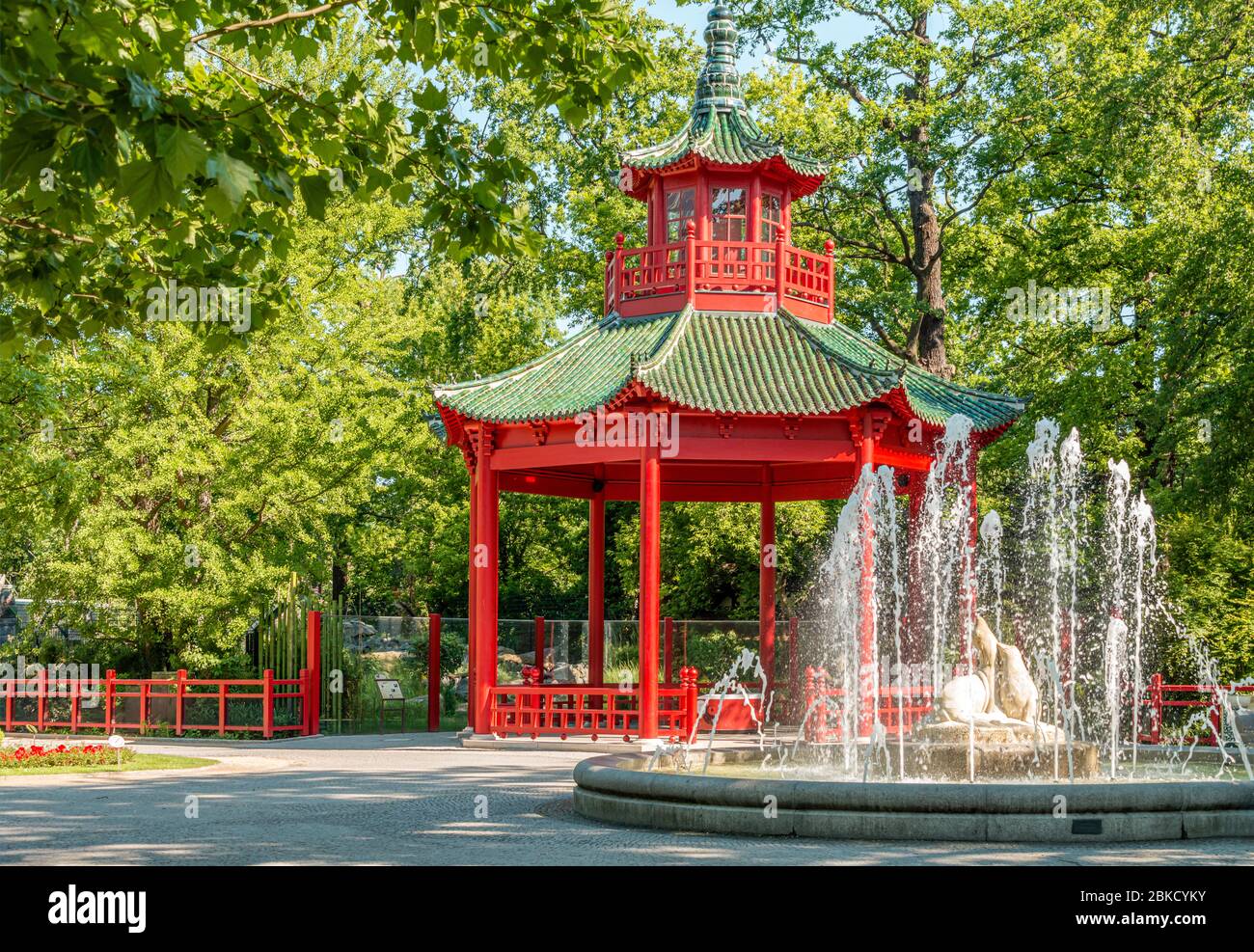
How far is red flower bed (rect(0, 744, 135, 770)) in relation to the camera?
1906cm

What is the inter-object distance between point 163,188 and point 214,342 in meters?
4.11

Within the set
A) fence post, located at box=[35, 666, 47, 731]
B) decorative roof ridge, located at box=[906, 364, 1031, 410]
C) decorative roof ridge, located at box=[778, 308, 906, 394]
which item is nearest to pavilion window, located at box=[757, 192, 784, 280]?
decorative roof ridge, located at box=[778, 308, 906, 394]

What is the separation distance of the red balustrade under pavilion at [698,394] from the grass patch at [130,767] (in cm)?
510

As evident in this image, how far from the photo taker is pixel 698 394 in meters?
21.7

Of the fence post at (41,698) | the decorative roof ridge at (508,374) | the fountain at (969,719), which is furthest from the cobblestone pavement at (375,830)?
the fence post at (41,698)

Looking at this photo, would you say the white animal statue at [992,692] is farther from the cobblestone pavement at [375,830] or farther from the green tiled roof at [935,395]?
the green tiled roof at [935,395]

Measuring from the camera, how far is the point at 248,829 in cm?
1243

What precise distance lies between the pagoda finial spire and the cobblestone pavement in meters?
13.9

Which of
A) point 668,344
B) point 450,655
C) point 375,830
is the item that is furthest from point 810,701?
point 450,655

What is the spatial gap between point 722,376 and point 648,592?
3.73 meters

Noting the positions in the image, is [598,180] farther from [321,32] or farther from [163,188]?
[163,188]

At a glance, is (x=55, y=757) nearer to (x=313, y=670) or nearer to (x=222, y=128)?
(x=313, y=670)

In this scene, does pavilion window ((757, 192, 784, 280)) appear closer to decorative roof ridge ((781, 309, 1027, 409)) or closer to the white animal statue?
decorative roof ridge ((781, 309, 1027, 409))

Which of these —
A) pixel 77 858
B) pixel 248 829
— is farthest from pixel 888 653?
pixel 77 858
